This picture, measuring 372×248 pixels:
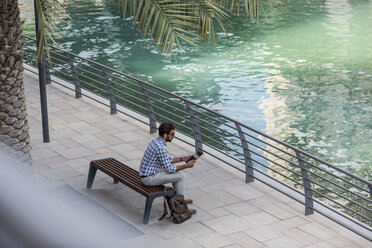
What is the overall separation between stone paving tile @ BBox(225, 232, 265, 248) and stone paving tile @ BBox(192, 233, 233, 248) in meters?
0.10

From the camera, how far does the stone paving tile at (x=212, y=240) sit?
761cm

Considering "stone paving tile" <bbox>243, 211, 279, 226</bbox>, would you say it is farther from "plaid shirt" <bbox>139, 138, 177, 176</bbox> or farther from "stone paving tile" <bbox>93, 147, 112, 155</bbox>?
"stone paving tile" <bbox>93, 147, 112, 155</bbox>

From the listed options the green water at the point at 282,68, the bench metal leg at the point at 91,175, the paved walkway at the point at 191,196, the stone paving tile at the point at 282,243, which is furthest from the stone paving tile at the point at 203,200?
the green water at the point at 282,68

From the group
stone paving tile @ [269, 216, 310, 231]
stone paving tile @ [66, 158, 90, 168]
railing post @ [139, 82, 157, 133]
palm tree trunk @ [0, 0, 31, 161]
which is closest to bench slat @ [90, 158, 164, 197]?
palm tree trunk @ [0, 0, 31, 161]

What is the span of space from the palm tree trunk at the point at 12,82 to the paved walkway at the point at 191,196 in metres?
0.71

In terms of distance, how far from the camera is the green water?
17.9 meters

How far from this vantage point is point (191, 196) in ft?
30.6

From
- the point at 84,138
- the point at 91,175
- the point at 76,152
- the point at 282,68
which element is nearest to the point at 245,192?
the point at 91,175

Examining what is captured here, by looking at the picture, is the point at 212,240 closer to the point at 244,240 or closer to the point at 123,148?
the point at 244,240

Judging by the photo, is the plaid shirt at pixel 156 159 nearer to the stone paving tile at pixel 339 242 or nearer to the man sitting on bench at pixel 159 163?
the man sitting on bench at pixel 159 163

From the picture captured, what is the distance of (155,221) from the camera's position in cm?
834

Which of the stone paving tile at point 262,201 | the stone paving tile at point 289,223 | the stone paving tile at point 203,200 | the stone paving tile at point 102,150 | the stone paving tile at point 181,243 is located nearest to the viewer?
the stone paving tile at point 181,243

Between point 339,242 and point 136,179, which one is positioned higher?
point 136,179

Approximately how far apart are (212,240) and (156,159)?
1.31 meters
